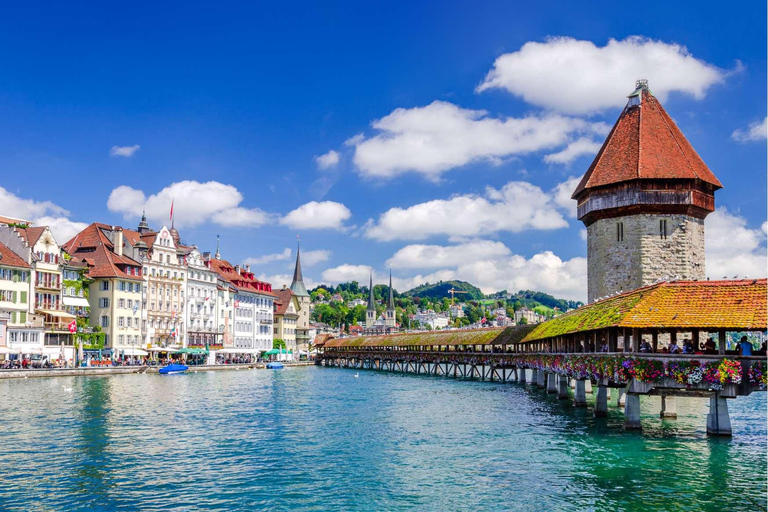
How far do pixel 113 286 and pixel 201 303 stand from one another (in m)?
19.5

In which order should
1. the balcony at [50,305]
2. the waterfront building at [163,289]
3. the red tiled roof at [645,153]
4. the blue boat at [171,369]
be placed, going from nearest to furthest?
1. the red tiled roof at [645,153]
2. the balcony at [50,305]
3. the blue boat at [171,369]
4. the waterfront building at [163,289]

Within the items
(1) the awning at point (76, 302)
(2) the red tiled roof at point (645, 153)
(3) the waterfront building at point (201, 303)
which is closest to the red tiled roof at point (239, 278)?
(3) the waterfront building at point (201, 303)

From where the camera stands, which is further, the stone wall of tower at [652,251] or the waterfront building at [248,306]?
the waterfront building at [248,306]

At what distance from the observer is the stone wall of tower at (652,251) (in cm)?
5094

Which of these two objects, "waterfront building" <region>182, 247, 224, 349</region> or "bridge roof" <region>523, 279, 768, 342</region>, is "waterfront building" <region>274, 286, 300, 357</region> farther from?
"bridge roof" <region>523, 279, 768, 342</region>

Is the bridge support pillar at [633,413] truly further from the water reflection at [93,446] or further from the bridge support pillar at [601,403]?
the water reflection at [93,446]

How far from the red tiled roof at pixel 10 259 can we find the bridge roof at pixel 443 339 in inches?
1679

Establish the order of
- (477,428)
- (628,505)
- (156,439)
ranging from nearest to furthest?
1. (628,505)
2. (156,439)
3. (477,428)

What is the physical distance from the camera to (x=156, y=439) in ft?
88.3

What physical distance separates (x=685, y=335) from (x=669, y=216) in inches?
350

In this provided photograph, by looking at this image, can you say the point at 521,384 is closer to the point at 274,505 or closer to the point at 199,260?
the point at 274,505

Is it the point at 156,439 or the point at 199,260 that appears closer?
the point at 156,439

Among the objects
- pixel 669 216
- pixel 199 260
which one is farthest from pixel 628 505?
pixel 199 260

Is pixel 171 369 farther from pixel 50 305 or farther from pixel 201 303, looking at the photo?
pixel 201 303
